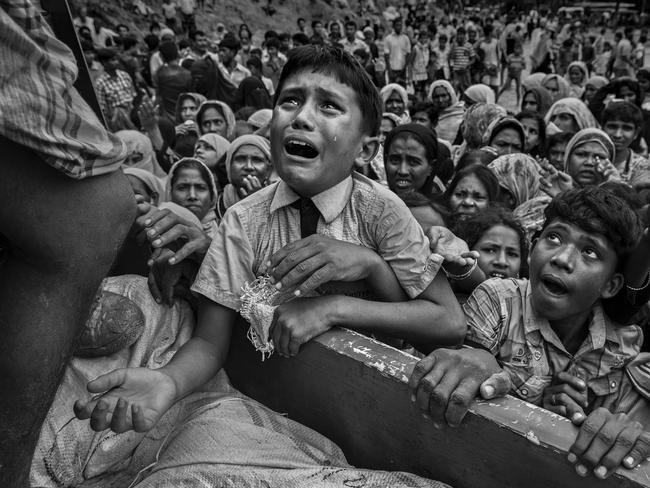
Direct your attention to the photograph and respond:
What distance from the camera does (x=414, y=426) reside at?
5.16 ft

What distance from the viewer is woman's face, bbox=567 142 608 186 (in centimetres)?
460

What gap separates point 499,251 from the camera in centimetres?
304

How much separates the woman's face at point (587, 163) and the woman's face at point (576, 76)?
7.54m

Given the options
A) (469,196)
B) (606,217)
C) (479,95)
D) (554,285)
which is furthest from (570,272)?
(479,95)

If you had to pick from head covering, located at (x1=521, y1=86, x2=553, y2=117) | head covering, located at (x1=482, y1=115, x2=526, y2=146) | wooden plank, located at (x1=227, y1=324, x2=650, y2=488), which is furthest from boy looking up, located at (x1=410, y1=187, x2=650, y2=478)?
head covering, located at (x1=521, y1=86, x2=553, y2=117)

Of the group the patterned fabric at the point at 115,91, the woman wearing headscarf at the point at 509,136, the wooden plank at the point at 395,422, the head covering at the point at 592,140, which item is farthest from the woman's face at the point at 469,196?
the patterned fabric at the point at 115,91

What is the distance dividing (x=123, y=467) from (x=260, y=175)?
304 cm

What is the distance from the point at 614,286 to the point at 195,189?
10.0 feet

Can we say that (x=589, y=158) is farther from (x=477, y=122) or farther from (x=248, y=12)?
(x=248, y=12)

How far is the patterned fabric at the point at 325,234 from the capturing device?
71.2 inches

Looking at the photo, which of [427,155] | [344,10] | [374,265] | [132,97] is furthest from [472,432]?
[344,10]

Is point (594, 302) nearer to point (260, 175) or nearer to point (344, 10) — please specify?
point (260, 175)

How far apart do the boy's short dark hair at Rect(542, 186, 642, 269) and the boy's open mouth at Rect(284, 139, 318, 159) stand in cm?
90

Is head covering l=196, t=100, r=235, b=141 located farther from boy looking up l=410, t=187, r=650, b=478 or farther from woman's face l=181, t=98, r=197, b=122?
boy looking up l=410, t=187, r=650, b=478
